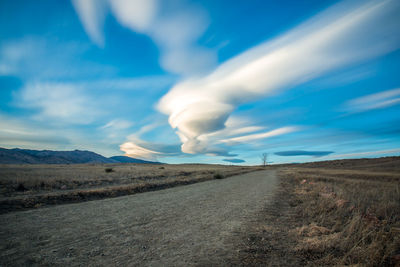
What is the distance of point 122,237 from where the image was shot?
20.0 feet

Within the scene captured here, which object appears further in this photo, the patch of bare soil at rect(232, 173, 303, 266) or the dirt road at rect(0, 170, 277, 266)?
the dirt road at rect(0, 170, 277, 266)

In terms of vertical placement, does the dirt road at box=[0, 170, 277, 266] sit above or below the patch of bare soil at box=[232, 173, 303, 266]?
above

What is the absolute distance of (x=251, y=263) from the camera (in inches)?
175

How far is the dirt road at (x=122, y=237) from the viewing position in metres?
4.65

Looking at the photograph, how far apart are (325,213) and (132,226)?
7.83m

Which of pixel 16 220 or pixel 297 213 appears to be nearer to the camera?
pixel 16 220

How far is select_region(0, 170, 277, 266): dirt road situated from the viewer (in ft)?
15.2

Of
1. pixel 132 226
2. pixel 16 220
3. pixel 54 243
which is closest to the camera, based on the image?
pixel 54 243

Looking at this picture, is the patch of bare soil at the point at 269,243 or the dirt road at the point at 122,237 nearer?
the patch of bare soil at the point at 269,243

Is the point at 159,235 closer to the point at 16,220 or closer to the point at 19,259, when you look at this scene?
the point at 19,259

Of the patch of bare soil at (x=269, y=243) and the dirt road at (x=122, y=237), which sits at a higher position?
the dirt road at (x=122, y=237)

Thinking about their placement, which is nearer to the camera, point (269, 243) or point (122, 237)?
point (269, 243)

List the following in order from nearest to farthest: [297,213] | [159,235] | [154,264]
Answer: [154,264], [159,235], [297,213]

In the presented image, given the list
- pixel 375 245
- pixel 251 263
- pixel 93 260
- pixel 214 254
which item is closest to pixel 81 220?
pixel 93 260
